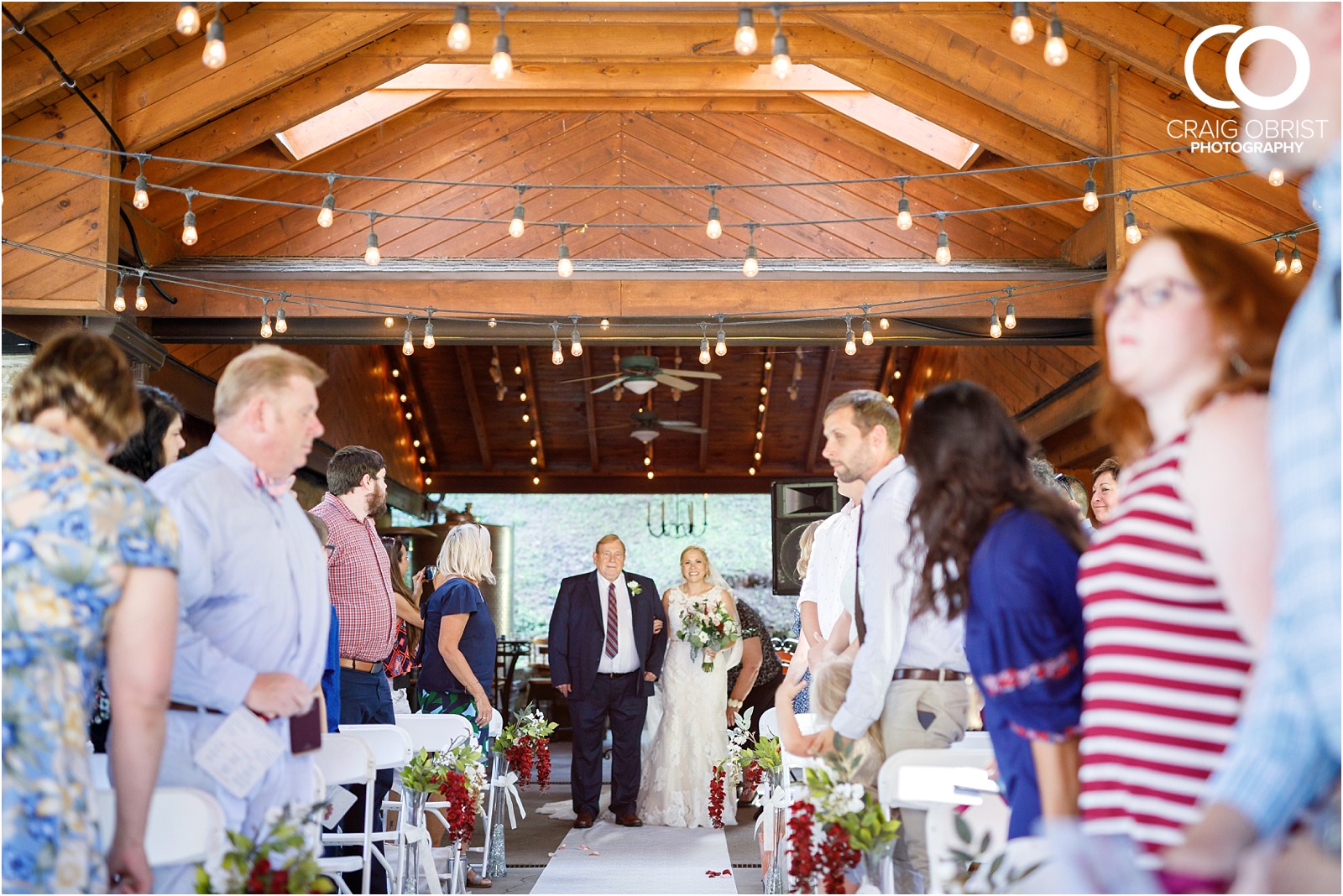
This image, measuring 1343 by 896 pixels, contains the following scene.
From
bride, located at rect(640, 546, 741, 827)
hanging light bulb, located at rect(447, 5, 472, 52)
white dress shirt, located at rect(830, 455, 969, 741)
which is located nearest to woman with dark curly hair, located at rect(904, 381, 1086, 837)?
white dress shirt, located at rect(830, 455, 969, 741)

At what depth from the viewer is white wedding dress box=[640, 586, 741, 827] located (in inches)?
269

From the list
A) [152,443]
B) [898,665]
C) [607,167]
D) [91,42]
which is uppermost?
[607,167]

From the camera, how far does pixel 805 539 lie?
20.2ft

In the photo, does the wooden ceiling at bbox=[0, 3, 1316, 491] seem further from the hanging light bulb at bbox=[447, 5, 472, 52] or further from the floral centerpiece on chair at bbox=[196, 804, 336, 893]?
the floral centerpiece on chair at bbox=[196, 804, 336, 893]

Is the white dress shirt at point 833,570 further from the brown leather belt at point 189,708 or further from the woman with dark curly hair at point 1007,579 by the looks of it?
the brown leather belt at point 189,708

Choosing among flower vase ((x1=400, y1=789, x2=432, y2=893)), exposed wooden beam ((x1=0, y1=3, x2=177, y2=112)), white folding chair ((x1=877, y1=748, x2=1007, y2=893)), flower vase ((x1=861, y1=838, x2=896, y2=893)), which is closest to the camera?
white folding chair ((x1=877, y1=748, x2=1007, y2=893))

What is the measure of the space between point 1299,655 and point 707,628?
19.1ft

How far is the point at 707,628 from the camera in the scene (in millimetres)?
6867

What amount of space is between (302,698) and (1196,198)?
223 inches

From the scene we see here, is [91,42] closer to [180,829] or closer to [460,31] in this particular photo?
[460,31]

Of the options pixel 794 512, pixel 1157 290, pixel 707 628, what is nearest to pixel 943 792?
pixel 1157 290

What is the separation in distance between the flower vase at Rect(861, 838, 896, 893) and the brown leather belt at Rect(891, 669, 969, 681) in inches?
14.3

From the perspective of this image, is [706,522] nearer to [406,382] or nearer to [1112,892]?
[406,382]

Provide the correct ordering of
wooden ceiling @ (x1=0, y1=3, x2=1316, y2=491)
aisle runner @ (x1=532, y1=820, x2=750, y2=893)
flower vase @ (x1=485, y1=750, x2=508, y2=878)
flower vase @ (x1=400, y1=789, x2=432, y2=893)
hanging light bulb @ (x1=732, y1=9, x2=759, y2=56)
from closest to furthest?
hanging light bulb @ (x1=732, y1=9, x2=759, y2=56) → flower vase @ (x1=400, y1=789, x2=432, y2=893) → aisle runner @ (x1=532, y1=820, x2=750, y2=893) → flower vase @ (x1=485, y1=750, x2=508, y2=878) → wooden ceiling @ (x1=0, y1=3, x2=1316, y2=491)
